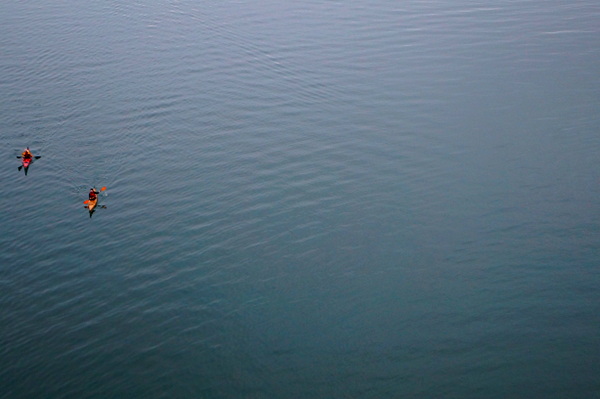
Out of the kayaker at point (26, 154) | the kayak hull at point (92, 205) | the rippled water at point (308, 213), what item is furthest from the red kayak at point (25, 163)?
the kayak hull at point (92, 205)

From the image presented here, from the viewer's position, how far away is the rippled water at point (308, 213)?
1684 centimetres

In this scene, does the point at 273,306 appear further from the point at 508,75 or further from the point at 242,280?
the point at 508,75

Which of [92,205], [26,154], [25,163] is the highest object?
[26,154]

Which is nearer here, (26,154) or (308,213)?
(308,213)

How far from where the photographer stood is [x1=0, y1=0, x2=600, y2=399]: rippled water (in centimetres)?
1684

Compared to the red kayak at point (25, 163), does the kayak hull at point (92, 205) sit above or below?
below

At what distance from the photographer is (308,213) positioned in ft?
71.6

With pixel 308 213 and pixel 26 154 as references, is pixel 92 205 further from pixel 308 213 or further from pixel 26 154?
pixel 308 213

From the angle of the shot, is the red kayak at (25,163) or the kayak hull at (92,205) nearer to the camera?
the kayak hull at (92,205)

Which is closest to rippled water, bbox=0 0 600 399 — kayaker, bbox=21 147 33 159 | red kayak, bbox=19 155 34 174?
red kayak, bbox=19 155 34 174

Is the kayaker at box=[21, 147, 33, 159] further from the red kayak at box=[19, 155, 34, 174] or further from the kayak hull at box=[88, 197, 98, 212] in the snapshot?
the kayak hull at box=[88, 197, 98, 212]

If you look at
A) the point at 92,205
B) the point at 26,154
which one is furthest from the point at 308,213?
the point at 26,154

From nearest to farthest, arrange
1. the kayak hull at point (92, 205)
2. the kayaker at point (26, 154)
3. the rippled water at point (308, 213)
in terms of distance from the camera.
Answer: the rippled water at point (308, 213) → the kayak hull at point (92, 205) → the kayaker at point (26, 154)

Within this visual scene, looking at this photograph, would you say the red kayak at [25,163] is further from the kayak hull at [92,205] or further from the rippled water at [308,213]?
the kayak hull at [92,205]
